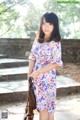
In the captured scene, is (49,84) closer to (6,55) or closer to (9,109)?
(9,109)

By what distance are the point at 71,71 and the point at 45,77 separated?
4.48 metres

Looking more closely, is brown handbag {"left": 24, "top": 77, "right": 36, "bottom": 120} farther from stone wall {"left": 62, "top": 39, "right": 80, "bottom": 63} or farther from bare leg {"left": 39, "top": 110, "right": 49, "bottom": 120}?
stone wall {"left": 62, "top": 39, "right": 80, "bottom": 63}

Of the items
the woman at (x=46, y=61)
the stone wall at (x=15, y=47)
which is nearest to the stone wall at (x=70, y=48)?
the stone wall at (x=15, y=47)

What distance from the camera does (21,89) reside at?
210 inches

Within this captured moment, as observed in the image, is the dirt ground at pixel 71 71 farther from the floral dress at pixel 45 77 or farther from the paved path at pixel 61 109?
the floral dress at pixel 45 77

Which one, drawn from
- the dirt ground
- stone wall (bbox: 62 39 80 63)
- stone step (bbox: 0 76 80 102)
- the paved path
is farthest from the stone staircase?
stone wall (bbox: 62 39 80 63)

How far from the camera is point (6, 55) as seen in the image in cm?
924

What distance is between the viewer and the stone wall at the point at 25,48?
8.55 m

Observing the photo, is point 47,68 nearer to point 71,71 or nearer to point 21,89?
point 21,89

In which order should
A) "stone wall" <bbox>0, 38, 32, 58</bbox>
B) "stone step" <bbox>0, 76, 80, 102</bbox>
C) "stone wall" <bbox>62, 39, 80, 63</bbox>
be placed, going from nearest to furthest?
"stone step" <bbox>0, 76, 80, 102</bbox>, "stone wall" <bbox>62, 39, 80, 63</bbox>, "stone wall" <bbox>0, 38, 32, 58</bbox>

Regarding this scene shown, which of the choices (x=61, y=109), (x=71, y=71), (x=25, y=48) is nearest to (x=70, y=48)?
(x=71, y=71)

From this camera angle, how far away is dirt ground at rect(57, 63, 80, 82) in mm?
6923

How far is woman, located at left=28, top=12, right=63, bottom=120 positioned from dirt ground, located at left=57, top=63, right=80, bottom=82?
359 centimetres

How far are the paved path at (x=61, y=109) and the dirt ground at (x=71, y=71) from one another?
1435 millimetres
